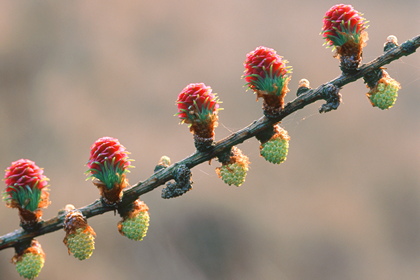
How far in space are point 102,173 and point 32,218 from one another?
0.50ft

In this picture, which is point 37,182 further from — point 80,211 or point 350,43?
point 350,43

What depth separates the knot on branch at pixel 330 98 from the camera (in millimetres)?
711

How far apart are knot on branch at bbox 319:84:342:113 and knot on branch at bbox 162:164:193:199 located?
0.22 metres

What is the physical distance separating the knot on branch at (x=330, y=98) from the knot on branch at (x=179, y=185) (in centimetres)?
22

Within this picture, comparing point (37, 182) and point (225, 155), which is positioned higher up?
point (37, 182)

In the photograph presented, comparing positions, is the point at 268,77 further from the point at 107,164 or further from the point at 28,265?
the point at 28,265

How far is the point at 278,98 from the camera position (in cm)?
72

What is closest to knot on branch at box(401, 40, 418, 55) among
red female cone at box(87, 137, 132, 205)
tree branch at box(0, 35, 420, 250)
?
tree branch at box(0, 35, 420, 250)

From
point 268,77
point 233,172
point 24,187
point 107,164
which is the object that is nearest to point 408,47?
point 268,77

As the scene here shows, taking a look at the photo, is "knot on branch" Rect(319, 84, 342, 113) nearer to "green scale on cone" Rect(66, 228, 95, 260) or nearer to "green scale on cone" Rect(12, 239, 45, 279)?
"green scale on cone" Rect(66, 228, 95, 260)

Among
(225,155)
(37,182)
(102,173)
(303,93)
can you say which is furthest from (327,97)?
(37,182)

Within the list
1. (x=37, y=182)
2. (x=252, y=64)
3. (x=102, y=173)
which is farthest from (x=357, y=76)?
(x=37, y=182)

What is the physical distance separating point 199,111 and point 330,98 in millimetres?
195

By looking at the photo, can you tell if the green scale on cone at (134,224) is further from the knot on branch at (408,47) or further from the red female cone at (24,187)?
the knot on branch at (408,47)
